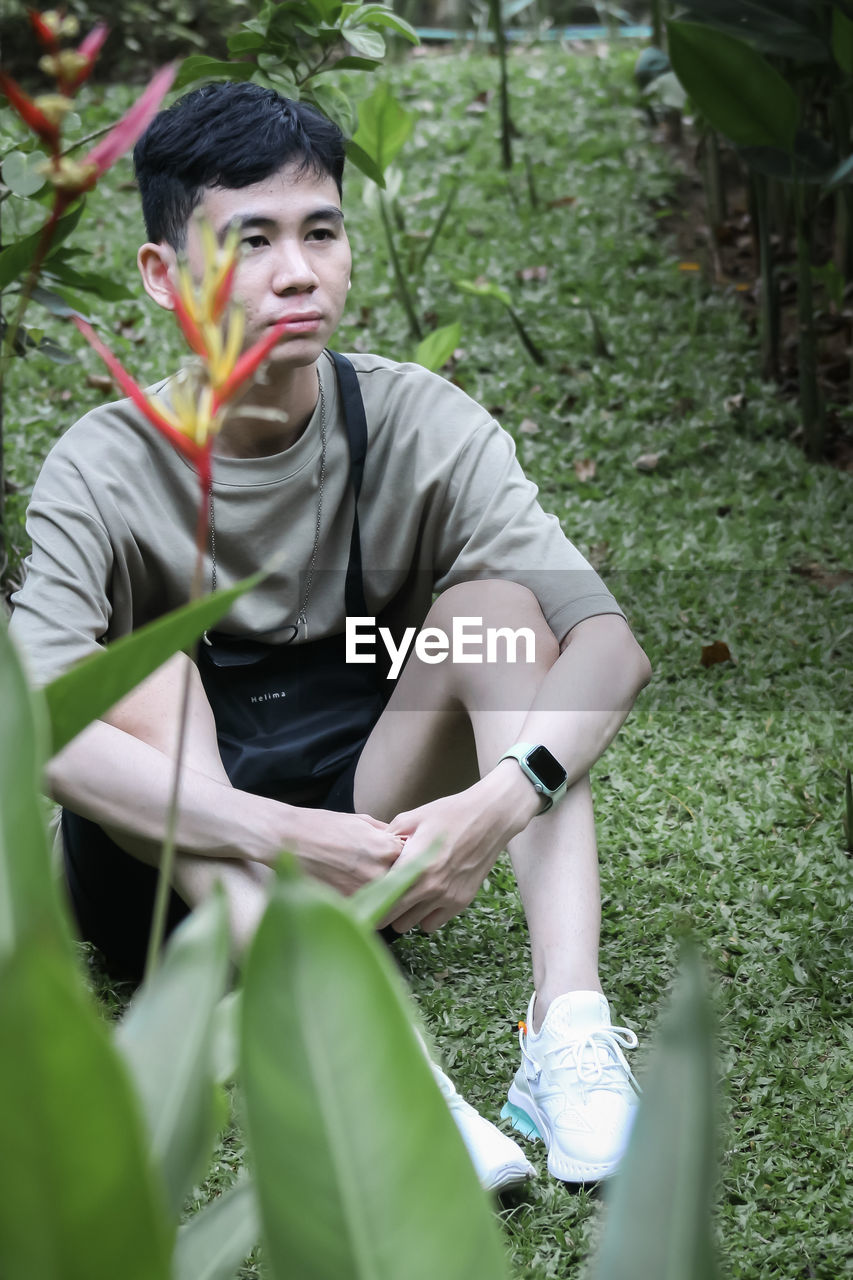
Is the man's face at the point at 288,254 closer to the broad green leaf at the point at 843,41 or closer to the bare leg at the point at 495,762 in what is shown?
the bare leg at the point at 495,762

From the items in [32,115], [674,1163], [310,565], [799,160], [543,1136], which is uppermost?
[32,115]

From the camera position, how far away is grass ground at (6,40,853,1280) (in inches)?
60.4

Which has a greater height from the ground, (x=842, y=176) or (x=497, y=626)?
→ (x=842, y=176)

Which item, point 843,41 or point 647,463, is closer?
point 843,41

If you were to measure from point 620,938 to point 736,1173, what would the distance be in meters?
0.48

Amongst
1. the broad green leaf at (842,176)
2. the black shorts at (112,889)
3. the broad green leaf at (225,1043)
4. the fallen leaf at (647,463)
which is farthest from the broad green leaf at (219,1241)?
the fallen leaf at (647,463)

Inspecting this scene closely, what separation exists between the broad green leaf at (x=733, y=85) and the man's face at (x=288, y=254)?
4.92 feet

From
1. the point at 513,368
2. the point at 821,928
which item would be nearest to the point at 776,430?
the point at 513,368

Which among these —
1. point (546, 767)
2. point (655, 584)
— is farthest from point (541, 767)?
point (655, 584)

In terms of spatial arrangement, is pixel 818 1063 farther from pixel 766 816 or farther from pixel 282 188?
pixel 282 188

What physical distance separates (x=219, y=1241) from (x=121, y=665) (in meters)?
0.23

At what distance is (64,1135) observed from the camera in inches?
15.2

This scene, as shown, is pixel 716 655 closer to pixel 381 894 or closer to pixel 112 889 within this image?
pixel 112 889

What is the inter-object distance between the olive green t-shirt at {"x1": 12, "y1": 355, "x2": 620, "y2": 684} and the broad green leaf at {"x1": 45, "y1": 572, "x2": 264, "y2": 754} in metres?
0.97
